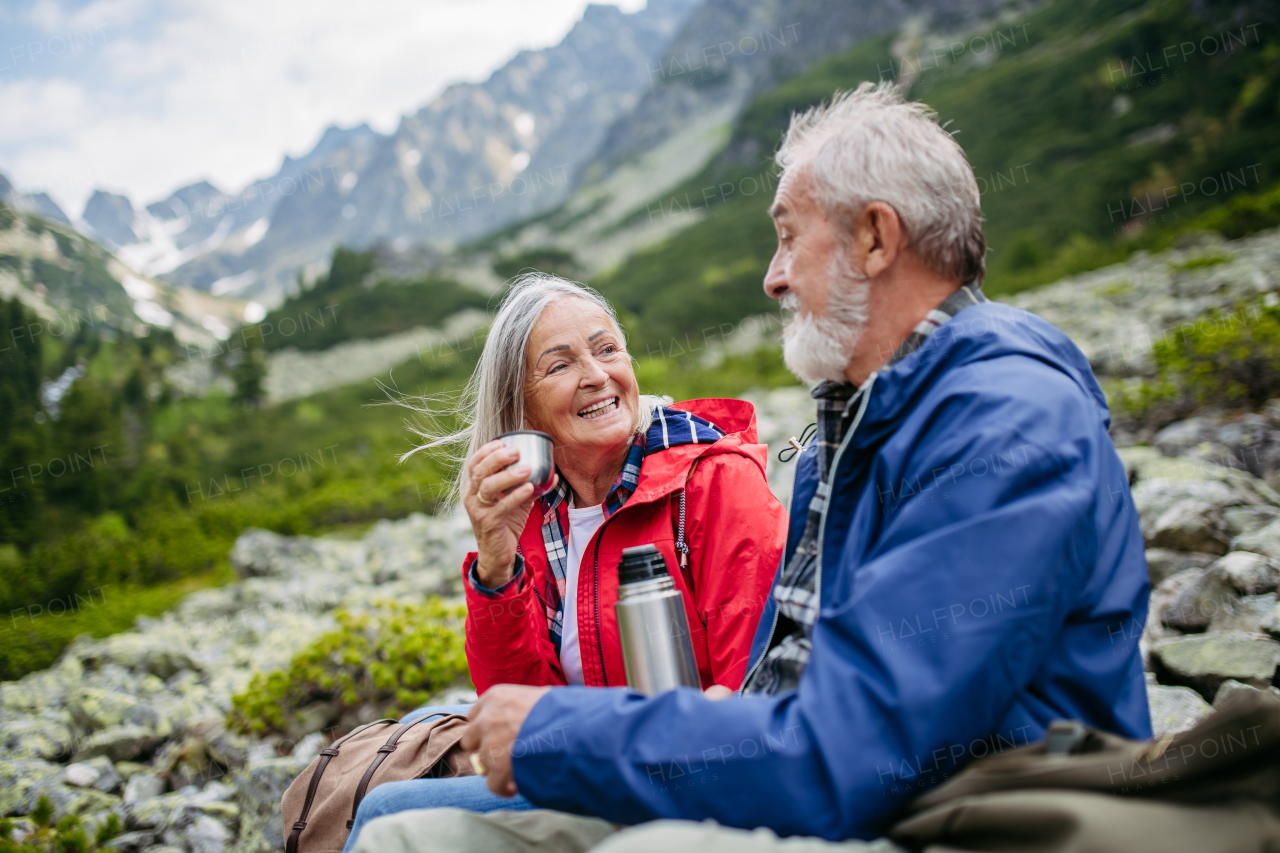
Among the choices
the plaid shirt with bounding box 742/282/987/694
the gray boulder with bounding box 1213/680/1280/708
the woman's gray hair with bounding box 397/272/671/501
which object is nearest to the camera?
the plaid shirt with bounding box 742/282/987/694

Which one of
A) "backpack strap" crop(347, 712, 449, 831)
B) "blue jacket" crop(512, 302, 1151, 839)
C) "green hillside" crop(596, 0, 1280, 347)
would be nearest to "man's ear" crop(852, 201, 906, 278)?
"blue jacket" crop(512, 302, 1151, 839)

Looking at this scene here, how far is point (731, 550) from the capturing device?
2107mm

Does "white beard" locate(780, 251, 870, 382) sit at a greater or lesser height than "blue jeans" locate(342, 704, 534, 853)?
greater

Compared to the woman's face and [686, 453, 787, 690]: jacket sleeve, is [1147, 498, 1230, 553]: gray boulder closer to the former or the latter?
[686, 453, 787, 690]: jacket sleeve

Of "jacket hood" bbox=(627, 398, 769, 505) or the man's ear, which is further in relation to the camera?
"jacket hood" bbox=(627, 398, 769, 505)

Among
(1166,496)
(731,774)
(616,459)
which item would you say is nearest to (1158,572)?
(1166,496)

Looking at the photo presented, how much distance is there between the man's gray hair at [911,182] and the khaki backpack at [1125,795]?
40.2 inches

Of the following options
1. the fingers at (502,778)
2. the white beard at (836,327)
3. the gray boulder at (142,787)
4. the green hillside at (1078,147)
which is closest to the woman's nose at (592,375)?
the white beard at (836,327)

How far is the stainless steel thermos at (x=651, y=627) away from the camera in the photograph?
1.61m

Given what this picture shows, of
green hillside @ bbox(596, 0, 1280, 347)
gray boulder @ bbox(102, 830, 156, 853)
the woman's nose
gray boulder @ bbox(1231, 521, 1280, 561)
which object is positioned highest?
green hillside @ bbox(596, 0, 1280, 347)

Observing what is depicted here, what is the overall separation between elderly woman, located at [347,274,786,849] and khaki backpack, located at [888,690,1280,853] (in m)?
0.64

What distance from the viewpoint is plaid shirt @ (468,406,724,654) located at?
237 centimetres

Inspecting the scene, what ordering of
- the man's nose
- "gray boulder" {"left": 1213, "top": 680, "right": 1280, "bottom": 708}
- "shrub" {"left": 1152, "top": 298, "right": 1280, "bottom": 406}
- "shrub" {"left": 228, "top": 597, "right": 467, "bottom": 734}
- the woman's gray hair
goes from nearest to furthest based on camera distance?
1. the man's nose
2. "gray boulder" {"left": 1213, "top": 680, "right": 1280, "bottom": 708}
3. the woman's gray hair
4. "shrub" {"left": 228, "top": 597, "right": 467, "bottom": 734}
5. "shrub" {"left": 1152, "top": 298, "right": 1280, "bottom": 406}

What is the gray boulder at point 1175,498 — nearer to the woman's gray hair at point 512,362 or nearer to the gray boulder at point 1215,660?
the gray boulder at point 1215,660
